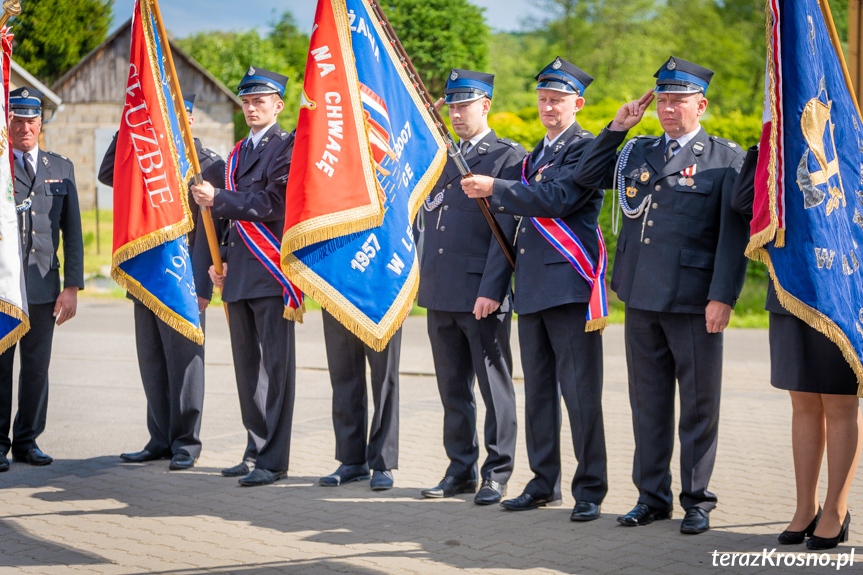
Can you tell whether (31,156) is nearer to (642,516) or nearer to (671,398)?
(671,398)

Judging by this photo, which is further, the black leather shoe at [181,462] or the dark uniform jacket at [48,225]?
A: the dark uniform jacket at [48,225]

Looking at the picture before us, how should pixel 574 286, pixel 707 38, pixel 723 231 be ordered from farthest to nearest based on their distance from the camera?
pixel 707 38
pixel 574 286
pixel 723 231

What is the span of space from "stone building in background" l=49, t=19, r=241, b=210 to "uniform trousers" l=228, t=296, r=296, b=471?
79.2 ft

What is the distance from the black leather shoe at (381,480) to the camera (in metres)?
5.56

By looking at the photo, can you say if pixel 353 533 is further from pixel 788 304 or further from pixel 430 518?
pixel 788 304

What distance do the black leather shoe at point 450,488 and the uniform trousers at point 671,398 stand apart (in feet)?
3.47

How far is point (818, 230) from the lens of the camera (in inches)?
163

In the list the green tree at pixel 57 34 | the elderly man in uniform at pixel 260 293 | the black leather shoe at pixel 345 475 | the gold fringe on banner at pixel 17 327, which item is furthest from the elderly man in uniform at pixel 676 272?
the green tree at pixel 57 34

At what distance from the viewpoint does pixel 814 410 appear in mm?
4391

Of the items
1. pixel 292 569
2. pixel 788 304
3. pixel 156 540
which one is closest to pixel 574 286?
pixel 788 304

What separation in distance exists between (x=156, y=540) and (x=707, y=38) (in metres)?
37.6

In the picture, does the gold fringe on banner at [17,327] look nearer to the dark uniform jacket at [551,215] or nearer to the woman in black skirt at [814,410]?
the dark uniform jacket at [551,215]

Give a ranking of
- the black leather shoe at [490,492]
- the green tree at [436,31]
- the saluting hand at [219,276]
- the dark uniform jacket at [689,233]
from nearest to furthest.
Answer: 1. the dark uniform jacket at [689,233]
2. the black leather shoe at [490,492]
3. the saluting hand at [219,276]
4. the green tree at [436,31]


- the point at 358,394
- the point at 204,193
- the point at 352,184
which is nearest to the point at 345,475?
the point at 358,394
